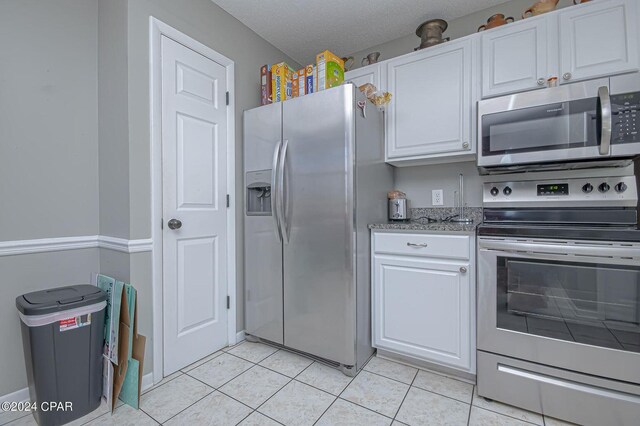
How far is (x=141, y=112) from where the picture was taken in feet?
5.32

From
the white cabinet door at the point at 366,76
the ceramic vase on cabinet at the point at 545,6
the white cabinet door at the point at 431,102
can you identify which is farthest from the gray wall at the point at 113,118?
the ceramic vase on cabinet at the point at 545,6

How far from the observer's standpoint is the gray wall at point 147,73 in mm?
1587

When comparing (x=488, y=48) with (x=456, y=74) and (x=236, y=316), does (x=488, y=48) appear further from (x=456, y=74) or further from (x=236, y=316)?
(x=236, y=316)

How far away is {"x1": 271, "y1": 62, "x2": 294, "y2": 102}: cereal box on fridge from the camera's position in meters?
2.15

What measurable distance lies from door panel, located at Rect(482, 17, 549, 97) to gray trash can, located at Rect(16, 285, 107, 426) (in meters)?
2.65

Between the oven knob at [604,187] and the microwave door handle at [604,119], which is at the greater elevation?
the microwave door handle at [604,119]

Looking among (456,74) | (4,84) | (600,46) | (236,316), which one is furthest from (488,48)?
(4,84)

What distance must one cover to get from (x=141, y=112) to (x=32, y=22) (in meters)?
0.72

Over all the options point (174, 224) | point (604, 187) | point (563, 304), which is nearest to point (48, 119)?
point (174, 224)

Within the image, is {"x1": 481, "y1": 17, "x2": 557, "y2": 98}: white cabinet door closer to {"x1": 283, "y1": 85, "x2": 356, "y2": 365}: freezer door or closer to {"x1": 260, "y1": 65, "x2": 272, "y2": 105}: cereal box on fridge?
{"x1": 283, "y1": 85, "x2": 356, "y2": 365}: freezer door

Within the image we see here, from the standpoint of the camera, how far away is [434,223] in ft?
6.43

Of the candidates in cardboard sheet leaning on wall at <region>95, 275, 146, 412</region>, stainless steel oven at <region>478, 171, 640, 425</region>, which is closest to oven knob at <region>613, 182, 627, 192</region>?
stainless steel oven at <region>478, 171, 640, 425</region>

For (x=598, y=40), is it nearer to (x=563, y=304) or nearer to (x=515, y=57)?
(x=515, y=57)

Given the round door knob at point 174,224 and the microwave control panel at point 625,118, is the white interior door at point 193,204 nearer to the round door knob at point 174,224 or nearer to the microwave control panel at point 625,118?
the round door knob at point 174,224
